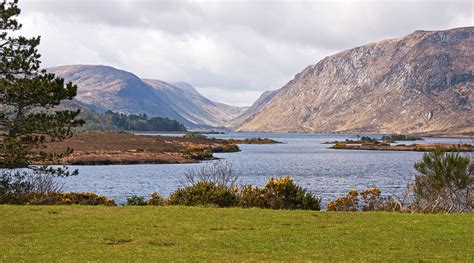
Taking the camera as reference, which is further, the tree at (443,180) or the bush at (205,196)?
the tree at (443,180)

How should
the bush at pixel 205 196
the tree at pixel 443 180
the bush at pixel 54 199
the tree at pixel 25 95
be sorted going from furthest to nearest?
the tree at pixel 443 180 → the bush at pixel 54 199 → the bush at pixel 205 196 → the tree at pixel 25 95

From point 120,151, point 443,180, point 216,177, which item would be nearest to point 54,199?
point 443,180

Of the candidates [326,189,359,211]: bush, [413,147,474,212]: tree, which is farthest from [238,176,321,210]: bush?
[413,147,474,212]: tree

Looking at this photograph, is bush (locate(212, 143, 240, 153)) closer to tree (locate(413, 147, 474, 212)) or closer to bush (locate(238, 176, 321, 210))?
tree (locate(413, 147, 474, 212))

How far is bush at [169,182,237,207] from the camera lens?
40.0 m

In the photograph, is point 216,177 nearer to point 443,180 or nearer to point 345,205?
point 345,205

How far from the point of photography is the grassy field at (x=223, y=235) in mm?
20812

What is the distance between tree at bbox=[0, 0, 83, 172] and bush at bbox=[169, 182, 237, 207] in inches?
420

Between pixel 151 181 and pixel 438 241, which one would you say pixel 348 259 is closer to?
pixel 438 241

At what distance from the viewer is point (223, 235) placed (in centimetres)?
2527

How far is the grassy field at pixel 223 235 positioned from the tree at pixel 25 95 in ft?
12.2

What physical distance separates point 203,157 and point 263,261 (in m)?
127

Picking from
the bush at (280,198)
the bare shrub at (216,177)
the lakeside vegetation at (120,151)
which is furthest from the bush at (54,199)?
the lakeside vegetation at (120,151)

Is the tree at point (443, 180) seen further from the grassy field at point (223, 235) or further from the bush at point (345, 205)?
the grassy field at point (223, 235)
